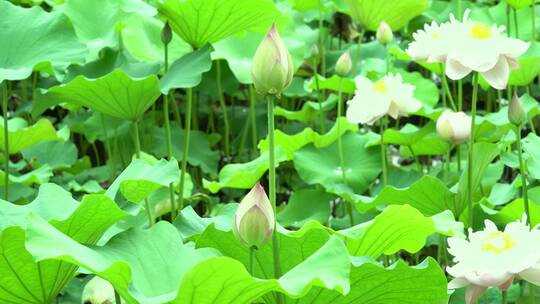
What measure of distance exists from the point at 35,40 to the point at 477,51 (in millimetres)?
779

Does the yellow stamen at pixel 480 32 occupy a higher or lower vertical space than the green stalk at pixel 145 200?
higher

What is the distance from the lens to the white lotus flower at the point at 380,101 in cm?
158

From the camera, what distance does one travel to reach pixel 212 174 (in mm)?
2279

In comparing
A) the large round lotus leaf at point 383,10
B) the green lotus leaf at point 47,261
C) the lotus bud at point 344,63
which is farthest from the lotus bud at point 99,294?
the large round lotus leaf at point 383,10

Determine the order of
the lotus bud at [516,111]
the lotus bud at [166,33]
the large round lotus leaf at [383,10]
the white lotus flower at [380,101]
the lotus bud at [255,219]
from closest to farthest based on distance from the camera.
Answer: the lotus bud at [255,219]
the lotus bud at [516,111]
the white lotus flower at [380,101]
the lotus bud at [166,33]
the large round lotus leaf at [383,10]

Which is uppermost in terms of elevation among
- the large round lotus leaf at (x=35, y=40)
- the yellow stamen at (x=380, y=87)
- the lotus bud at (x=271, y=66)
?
the lotus bud at (x=271, y=66)

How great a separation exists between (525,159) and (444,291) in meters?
0.41

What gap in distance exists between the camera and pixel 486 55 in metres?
1.23

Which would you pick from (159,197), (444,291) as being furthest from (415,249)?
(159,197)

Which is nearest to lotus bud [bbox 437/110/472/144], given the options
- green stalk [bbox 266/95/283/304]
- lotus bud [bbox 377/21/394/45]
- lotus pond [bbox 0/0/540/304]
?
lotus pond [bbox 0/0/540/304]

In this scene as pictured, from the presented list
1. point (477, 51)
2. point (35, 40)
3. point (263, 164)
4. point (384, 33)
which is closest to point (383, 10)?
point (384, 33)

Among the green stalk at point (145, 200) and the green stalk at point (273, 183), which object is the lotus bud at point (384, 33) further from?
the green stalk at point (273, 183)

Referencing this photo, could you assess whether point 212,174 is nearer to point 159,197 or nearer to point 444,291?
point 159,197

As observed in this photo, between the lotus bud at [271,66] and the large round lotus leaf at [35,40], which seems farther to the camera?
the large round lotus leaf at [35,40]
